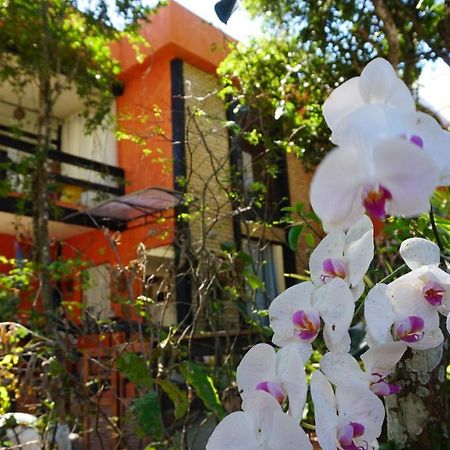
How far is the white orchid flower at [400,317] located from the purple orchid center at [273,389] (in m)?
0.15

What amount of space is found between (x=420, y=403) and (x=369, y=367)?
0.79 m

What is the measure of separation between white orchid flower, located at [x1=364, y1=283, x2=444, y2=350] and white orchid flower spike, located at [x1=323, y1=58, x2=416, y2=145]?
24 cm

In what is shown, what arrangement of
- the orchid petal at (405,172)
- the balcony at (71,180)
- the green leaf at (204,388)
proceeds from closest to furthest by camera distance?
the orchid petal at (405,172), the green leaf at (204,388), the balcony at (71,180)

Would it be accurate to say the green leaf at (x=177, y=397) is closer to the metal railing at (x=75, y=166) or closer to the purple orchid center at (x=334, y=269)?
the purple orchid center at (x=334, y=269)

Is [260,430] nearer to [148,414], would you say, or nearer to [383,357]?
[383,357]

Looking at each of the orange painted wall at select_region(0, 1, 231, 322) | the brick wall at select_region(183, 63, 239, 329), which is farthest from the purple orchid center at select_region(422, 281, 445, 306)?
the orange painted wall at select_region(0, 1, 231, 322)

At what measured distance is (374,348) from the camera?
0.76 m

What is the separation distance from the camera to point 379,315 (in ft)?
2.37

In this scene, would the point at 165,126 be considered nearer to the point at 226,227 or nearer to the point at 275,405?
the point at 226,227

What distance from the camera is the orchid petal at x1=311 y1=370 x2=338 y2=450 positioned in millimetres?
678

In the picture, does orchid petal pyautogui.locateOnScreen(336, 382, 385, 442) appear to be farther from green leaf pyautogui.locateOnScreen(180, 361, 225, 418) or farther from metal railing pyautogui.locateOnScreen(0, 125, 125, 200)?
metal railing pyautogui.locateOnScreen(0, 125, 125, 200)

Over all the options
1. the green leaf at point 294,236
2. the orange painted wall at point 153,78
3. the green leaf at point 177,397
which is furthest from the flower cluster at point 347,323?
the orange painted wall at point 153,78

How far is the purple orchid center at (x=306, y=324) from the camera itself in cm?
74

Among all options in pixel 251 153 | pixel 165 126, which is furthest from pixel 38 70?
pixel 251 153
